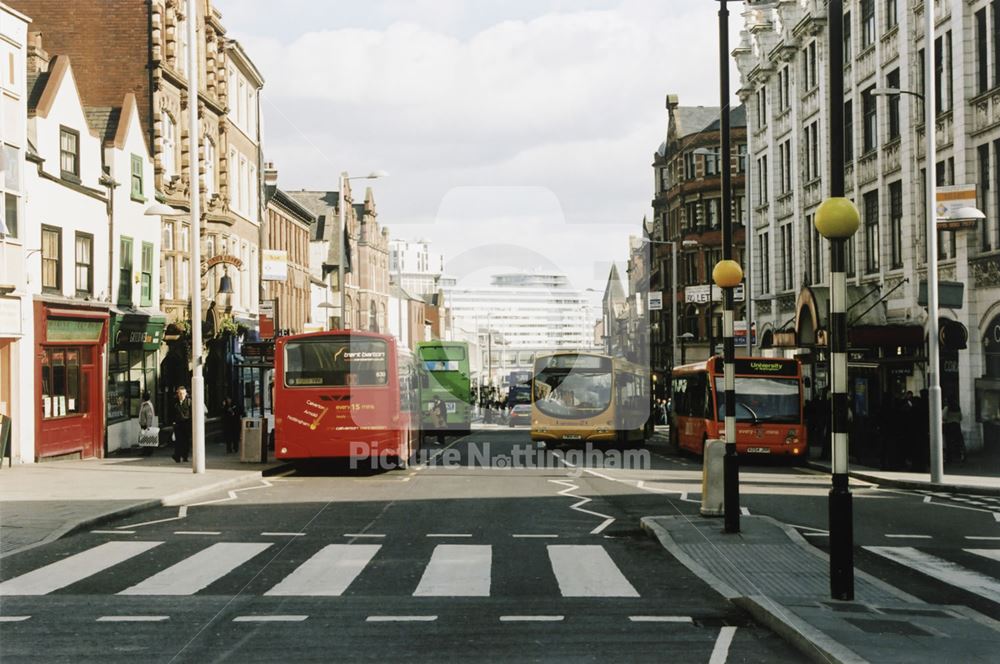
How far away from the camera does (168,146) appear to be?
1516 inches

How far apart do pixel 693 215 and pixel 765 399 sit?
50.8 metres

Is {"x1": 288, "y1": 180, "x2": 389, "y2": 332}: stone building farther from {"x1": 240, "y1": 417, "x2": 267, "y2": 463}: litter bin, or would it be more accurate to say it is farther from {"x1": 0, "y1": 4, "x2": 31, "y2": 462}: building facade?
{"x1": 0, "y1": 4, "x2": 31, "y2": 462}: building facade

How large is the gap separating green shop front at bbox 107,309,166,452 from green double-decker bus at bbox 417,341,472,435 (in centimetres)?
1326

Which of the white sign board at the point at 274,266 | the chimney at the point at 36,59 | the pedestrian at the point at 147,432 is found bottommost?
the pedestrian at the point at 147,432

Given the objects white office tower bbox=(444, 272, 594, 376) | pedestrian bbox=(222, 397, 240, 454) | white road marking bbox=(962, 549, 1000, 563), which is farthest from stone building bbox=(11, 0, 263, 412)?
white office tower bbox=(444, 272, 594, 376)

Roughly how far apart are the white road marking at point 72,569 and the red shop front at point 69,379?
593 inches

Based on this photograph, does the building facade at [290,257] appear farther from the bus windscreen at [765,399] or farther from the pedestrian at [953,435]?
the pedestrian at [953,435]

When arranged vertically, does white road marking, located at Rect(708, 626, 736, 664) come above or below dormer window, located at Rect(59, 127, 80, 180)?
below

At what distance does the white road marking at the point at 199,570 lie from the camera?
10.8 meters

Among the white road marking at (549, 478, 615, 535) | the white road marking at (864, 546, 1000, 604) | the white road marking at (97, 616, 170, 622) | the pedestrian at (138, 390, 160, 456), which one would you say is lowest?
the white road marking at (549, 478, 615, 535)

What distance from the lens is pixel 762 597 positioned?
9750mm

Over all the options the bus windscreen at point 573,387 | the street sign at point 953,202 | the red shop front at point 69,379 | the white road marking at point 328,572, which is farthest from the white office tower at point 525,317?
the white road marking at point 328,572

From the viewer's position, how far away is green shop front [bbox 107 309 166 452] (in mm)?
32031

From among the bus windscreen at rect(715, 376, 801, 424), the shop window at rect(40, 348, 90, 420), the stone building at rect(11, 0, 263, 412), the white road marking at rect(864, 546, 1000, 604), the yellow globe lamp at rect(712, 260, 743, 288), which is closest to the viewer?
the white road marking at rect(864, 546, 1000, 604)
